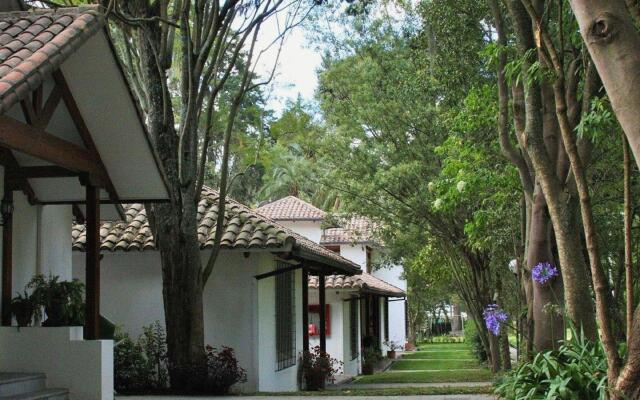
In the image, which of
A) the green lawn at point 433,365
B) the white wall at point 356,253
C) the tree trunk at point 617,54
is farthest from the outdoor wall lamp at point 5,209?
the white wall at point 356,253

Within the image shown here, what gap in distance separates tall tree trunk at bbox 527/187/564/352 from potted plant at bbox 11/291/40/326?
5798 millimetres

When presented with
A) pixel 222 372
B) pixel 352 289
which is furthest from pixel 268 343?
pixel 352 289

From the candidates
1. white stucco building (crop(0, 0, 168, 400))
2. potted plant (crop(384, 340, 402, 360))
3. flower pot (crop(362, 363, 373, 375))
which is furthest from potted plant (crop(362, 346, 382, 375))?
white stucco building (crop(0, 0, 168, 400))

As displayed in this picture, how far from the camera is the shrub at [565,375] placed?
739cm

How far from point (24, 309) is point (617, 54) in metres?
7.55

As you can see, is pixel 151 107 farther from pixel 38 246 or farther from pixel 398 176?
pixel 398 176

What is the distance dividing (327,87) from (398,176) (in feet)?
12.9

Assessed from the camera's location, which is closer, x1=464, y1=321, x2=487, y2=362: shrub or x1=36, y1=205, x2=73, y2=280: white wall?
x1=36, y1=205, x2=73, y2=280: white wall

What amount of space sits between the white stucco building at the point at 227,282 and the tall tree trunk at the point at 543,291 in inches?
238

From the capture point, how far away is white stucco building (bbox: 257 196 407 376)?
28.6 meters

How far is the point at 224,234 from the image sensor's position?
50.7 feet

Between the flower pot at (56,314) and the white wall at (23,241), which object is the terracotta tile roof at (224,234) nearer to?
the white wall at (23,241)

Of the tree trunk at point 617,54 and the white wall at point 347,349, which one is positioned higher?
the tree trunk at point 617,54

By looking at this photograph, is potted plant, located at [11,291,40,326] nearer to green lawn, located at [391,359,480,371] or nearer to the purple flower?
the purple flower
